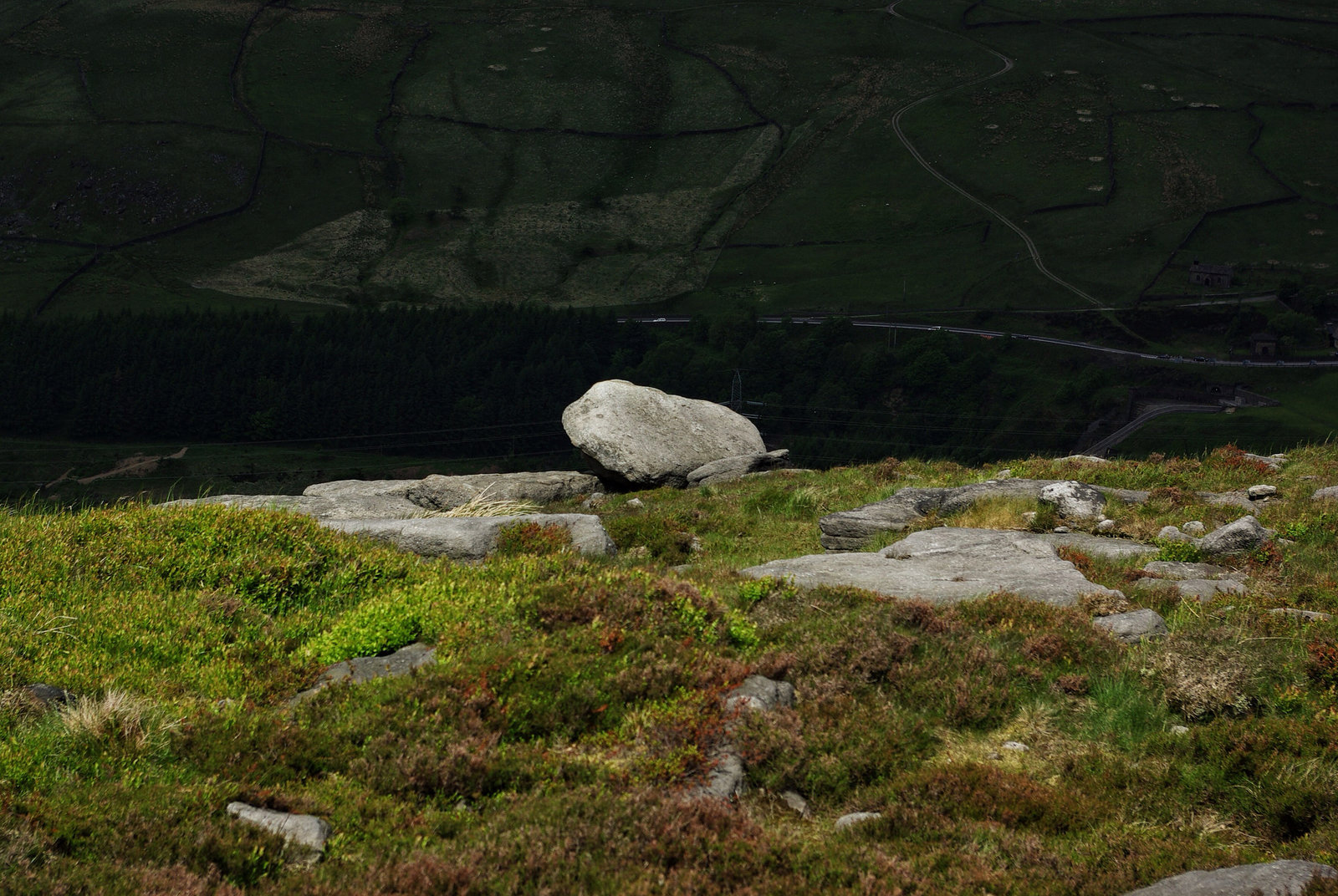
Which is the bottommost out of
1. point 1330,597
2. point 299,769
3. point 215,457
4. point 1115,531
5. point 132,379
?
point 215,457

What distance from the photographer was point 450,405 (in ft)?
617

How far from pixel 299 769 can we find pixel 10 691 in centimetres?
298

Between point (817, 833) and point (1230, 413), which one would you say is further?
point (1230, 413)

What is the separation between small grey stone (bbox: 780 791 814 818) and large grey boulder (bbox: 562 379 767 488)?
26.9 metres

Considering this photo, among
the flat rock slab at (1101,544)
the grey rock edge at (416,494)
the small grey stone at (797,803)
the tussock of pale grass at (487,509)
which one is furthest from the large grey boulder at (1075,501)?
the grey rock edge at (416,494)

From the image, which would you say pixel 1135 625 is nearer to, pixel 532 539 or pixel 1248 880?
pixel 1248 880

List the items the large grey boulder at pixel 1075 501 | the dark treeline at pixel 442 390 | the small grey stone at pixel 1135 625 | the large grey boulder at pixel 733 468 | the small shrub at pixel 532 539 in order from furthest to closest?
1. the dark treeline at pixel 442 390
2. the large grey boulder at pixel 733 468
3. the large grey boulder at pixel 1075 501
4. the small shrub at pixel 532 539
5. the small grey stone at pixel 1135 625

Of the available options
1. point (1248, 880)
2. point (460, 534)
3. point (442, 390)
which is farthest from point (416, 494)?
point (442, 390)

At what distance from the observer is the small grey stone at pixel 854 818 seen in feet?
29.4

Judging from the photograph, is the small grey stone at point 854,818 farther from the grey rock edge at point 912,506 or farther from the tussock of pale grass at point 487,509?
the tussock of pale grass at point 487,509

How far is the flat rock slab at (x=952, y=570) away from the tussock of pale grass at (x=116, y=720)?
892 cm

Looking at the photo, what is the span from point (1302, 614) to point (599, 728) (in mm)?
10134

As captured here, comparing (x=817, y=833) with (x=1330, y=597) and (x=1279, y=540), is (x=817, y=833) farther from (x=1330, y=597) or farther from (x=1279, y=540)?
(x=1279, y=540)

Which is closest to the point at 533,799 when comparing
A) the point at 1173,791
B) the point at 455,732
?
the point at 455,732
